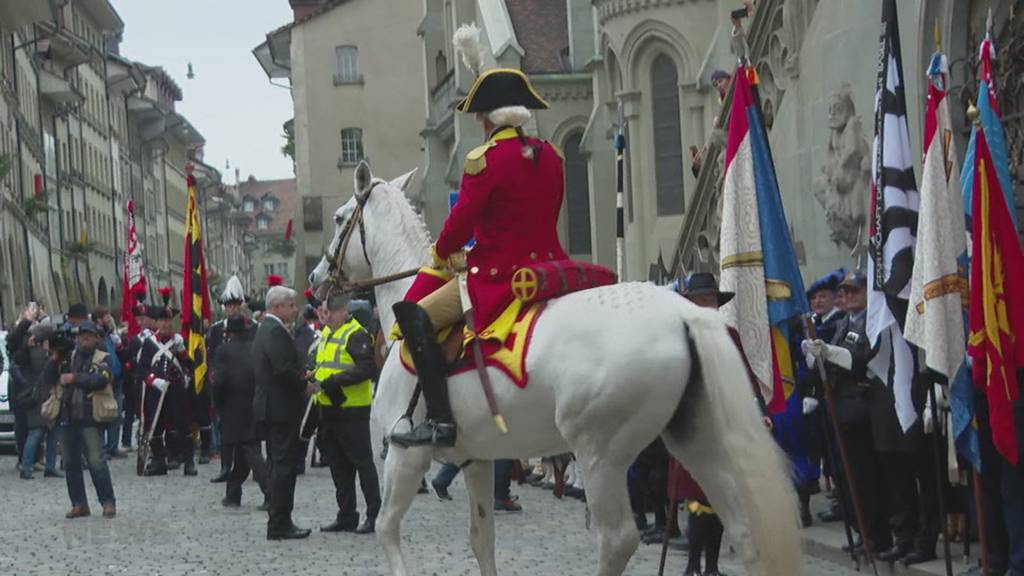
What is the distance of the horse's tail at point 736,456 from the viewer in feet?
29.6

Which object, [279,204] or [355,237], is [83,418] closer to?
[355,237]

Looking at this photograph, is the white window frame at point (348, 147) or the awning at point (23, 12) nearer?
the awning at point (23, 12)

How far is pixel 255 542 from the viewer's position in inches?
610

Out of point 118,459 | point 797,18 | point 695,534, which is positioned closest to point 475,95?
point 695,534

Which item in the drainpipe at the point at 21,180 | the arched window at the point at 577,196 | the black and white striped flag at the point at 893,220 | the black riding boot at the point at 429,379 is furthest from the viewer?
the drainpipe at the point at 21,180

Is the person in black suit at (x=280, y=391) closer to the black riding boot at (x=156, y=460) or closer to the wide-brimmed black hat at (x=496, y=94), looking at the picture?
the wide-brimmed black hat at (x=496, y=94)

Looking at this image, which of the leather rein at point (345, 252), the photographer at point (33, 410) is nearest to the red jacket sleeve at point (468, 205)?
the leather rein at point (345, 252)

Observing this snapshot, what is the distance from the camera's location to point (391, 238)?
38.0 feet

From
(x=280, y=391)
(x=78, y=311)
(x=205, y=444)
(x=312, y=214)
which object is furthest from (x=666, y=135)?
(x=312, y=214)

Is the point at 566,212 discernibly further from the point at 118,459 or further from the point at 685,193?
the point at 118,459

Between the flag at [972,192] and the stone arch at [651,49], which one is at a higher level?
the stone arch at [651,49]

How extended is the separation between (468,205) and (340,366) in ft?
20.3

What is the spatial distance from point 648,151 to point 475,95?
89.4 ft

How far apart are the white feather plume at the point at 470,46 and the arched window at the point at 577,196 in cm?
3664
